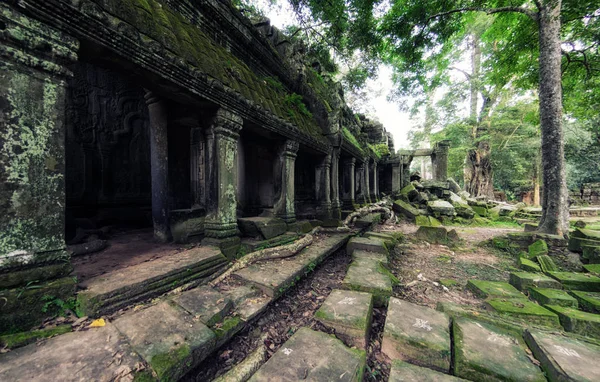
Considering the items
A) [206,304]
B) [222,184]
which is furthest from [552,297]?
[222,184]

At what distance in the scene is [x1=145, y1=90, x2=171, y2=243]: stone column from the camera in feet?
11.1

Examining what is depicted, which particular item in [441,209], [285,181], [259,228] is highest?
[285,181]

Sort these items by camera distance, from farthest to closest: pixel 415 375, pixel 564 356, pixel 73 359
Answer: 1. pixel 564 356
2. pixel 415 375
3. pixel 73 359

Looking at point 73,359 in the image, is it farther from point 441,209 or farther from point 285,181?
point 441,209

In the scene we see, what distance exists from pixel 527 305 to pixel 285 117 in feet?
14.3

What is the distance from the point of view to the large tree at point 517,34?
525 cm

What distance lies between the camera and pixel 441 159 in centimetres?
1428

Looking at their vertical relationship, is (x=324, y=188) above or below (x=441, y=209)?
above

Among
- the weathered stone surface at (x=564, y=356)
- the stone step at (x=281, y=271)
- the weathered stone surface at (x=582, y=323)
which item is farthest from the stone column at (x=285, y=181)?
the weathered stone surface at (x=582, y=323)

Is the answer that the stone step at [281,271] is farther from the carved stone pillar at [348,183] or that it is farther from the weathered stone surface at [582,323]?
the carved stone pillar at [348,183]

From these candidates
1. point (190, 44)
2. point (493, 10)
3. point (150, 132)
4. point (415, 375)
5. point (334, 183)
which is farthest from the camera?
point (334, 183)

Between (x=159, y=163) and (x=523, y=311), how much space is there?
4919 millimetres

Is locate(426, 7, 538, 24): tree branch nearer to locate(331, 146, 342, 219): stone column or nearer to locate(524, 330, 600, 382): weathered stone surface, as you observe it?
locate(331, 146, 342, 219): stone column

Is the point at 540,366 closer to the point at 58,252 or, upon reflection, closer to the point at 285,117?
the point at 58,252
